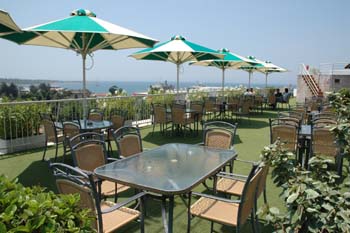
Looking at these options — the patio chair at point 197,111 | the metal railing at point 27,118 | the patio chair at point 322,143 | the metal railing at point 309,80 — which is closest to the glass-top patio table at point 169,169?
the patio chair at point 322,143

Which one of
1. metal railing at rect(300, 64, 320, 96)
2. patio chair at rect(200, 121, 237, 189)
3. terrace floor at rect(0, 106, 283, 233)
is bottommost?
terrace floor at rect(0, 106, 283, 233)

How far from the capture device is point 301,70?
68.8 ft

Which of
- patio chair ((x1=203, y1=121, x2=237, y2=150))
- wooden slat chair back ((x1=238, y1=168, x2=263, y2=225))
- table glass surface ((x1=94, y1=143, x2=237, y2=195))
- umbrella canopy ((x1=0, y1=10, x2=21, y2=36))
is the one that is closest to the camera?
wooden slat chair back ((x1=238, y1=168, x2=263, y2=225))

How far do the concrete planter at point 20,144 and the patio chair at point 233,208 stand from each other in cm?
493

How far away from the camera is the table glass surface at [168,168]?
2365 mm

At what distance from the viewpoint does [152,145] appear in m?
6.80

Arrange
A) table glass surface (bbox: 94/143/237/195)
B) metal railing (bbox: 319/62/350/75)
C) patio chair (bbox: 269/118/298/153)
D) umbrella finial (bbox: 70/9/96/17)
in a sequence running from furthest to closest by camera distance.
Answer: metal railing (bbox: 319/62/350/75), umbrella finial (bbox: 70/9/96/17), patio chair (bbox: 269/118/298/153), table glass surface (bbox: 94/143/237/195)

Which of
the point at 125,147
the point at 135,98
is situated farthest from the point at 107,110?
the point at 125,147

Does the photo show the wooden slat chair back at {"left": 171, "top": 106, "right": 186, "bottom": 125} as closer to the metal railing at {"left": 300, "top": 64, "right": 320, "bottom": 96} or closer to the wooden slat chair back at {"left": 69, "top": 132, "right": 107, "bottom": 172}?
the wooden slat chair back at {"left": 69, "top": 132, "right": 107, "bottom": 172}

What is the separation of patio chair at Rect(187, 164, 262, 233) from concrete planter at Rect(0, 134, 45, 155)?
493cm

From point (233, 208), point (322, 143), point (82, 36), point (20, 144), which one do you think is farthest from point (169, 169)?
point (20, 144)

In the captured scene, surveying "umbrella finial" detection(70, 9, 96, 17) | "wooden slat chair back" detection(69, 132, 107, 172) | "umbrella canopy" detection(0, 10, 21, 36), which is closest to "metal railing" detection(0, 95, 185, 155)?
"umbrella finial" detection(70, 9, 96, 17)

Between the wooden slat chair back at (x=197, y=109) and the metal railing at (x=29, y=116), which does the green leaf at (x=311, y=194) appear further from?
the wooden slat chair back at (x=197, y=109)

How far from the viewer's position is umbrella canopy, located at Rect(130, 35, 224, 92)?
7494 millimetres
